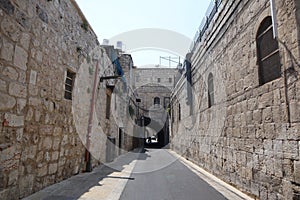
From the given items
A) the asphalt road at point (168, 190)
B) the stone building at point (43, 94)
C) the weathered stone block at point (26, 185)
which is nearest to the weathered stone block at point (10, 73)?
the stone building at point (43, 94)

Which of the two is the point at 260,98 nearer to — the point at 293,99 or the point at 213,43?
the point at 293,99

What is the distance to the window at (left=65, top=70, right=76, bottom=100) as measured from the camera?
5.58 meters

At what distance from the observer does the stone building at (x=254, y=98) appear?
336cm

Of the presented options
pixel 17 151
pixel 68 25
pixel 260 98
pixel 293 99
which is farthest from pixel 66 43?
pixel 293 99

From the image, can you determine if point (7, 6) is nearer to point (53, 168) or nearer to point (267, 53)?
point (53, 168)

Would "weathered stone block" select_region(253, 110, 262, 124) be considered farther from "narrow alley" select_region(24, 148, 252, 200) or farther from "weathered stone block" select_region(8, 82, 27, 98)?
"weathered stone block" select_region(8, 82, 27, 98)

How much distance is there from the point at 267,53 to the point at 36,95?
4477 millimetres

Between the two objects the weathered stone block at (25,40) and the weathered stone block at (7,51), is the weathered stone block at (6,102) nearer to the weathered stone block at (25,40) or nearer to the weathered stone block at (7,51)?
the weathered stone block at (7,51)

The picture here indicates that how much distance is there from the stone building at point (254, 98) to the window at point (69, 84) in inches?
167

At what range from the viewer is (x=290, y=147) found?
3.34 meters

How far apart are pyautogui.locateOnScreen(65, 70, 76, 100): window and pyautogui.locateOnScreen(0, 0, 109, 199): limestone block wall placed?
0.57 ft

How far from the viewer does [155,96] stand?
1203 inches

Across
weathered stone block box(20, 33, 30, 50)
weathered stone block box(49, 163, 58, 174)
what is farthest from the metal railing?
weathered stone block box(49, 163, 58, 174)

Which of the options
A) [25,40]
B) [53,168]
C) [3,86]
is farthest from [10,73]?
[53,168]
